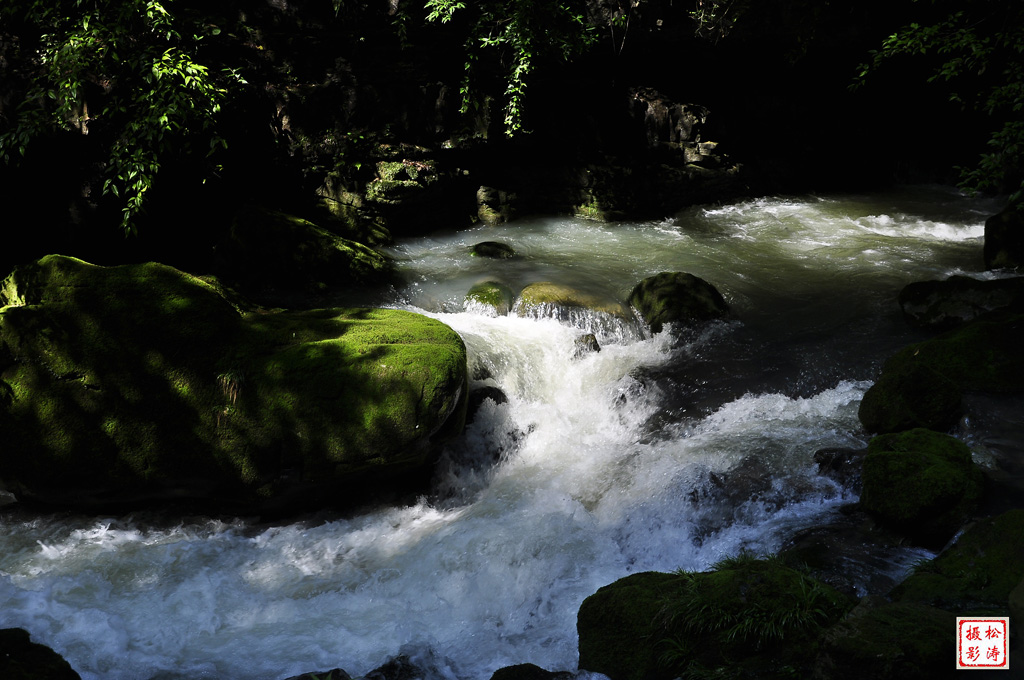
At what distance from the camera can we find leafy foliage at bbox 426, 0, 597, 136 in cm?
1073

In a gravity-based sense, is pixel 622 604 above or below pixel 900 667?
below

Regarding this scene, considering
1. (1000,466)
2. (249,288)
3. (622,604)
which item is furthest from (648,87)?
(622,604)

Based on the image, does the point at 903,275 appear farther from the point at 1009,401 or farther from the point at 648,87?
the point at 648,87

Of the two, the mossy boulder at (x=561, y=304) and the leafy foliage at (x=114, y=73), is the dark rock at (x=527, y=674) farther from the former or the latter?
the leafy foliage at (x=114, y=73)

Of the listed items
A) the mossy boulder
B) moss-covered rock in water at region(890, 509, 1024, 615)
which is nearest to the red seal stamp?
moss-covered rock in water at region(890, 509, 1024, 615)

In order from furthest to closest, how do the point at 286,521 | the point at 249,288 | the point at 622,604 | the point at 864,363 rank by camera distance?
the point at 249,288, the point at 864,363, the point at 286,521, the point at 622,604

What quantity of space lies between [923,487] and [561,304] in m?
5.25

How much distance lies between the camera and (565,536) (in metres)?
5.36

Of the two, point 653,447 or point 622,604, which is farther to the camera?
point 653,447

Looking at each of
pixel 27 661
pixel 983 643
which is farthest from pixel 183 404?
pixel 983 643

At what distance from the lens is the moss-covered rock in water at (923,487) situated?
4.54m

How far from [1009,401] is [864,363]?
68.2 inches

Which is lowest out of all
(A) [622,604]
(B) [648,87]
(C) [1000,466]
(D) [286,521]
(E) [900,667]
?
(D) [286,521]

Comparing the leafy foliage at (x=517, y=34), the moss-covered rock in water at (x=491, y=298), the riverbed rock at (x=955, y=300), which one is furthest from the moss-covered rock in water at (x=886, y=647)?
the leafy foliage at (x=517, y=34)
